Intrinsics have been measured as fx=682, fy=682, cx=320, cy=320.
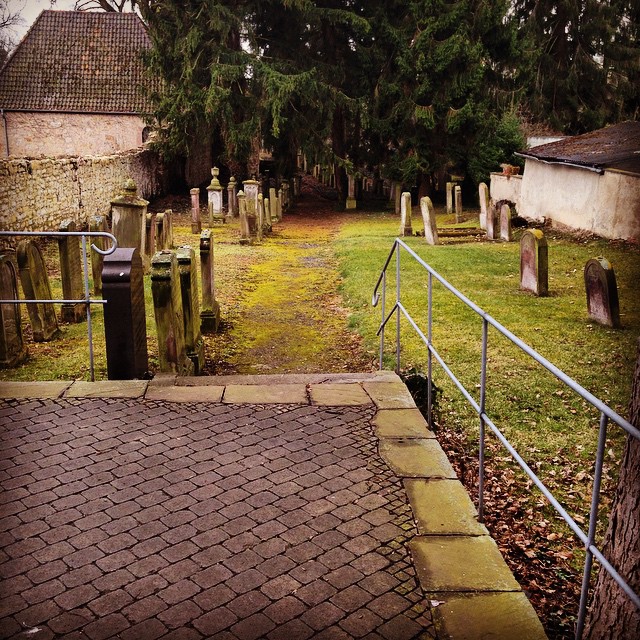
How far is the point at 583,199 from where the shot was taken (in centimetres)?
1786

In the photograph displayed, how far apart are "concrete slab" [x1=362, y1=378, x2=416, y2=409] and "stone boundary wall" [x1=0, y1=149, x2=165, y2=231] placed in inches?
347

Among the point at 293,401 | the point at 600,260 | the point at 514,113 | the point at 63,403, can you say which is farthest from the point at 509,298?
the point at 514,113

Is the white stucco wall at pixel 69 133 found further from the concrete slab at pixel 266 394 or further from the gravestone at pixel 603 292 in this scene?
the concrete slab at pixel 266 394

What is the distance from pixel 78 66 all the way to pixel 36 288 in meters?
26.5

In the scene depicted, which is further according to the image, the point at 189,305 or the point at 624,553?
the point at 189,305

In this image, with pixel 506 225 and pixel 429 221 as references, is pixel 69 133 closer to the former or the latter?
pixel 429 221

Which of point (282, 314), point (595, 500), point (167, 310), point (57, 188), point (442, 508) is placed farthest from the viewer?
point (57, 188)

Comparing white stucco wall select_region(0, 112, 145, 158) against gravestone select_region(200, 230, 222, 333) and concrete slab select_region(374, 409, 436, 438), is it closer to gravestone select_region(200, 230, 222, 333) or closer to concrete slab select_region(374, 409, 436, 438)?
gravestone select_region(200, 230, 222, 333)

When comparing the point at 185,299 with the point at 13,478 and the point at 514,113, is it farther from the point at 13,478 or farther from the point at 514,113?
the point at 514,113

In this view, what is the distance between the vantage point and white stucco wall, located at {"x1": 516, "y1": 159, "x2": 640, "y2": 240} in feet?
52.1

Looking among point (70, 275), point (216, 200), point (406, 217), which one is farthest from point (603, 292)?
point (216, 200)

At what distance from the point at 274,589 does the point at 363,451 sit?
5.31 ft

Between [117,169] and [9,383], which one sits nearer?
[9,383]

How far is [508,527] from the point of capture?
15.2 ft
